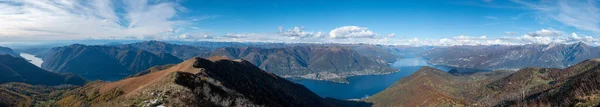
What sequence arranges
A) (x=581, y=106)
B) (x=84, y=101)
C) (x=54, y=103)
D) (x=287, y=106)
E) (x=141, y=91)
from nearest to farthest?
1. (x=581, y=106)
2. (x=141, y=91)
3. (x=84, y=101)
4. (x=54, y=103)
5. (x=287, y=106)

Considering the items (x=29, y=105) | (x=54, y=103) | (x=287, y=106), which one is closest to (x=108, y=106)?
(x=54, y=103)

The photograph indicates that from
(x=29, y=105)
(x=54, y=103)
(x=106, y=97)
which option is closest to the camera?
(x=106, y=97)

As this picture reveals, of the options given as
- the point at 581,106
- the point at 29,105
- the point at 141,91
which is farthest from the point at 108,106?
the point at 581,106

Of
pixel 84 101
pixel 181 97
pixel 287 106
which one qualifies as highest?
pixel 181 97

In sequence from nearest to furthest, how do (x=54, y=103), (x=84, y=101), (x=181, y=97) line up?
Answer: 1. (x=181, y=97)
2. (x=84, y=101)
3. (x=54, y=103)

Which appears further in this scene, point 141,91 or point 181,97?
point 141,91

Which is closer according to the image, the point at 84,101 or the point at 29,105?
the point at 84,101

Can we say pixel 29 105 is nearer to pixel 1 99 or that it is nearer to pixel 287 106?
pixel 1 99

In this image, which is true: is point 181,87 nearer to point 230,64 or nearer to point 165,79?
point 165,79

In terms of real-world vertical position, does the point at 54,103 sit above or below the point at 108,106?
below
